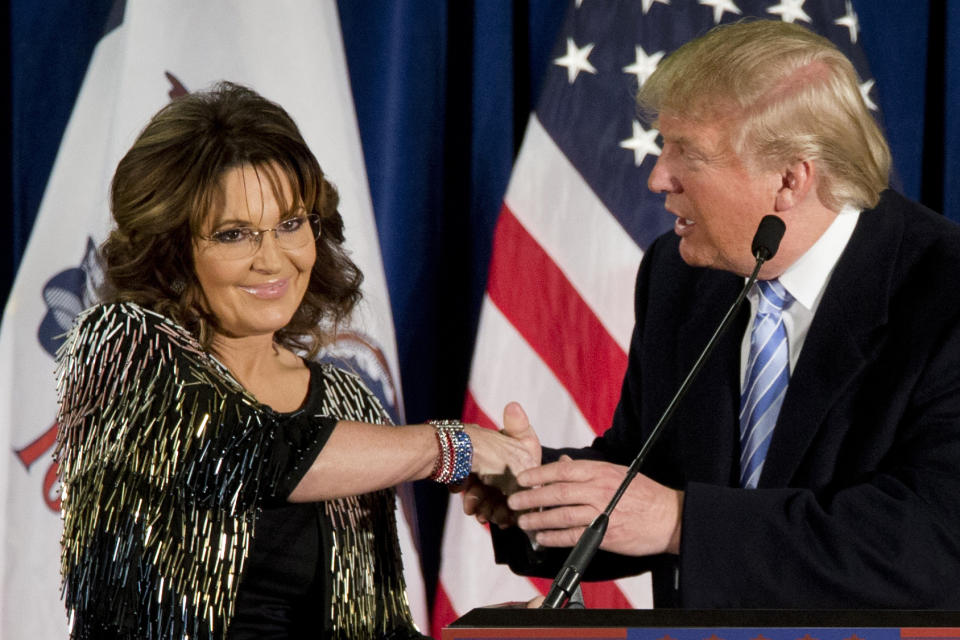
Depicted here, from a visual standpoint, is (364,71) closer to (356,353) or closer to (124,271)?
(356,353)

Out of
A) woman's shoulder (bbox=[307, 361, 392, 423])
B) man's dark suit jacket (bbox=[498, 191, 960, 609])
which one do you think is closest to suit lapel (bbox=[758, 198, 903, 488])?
man's dark suit jacket (bbox=[498, 191, 960, 609])

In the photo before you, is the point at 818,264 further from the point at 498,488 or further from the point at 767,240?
the point at 498,488

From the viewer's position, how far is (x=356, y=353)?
2.59m

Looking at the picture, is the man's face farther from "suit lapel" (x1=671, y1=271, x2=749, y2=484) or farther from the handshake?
the handshake

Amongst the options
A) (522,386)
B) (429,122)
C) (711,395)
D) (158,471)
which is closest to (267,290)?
(158,471)

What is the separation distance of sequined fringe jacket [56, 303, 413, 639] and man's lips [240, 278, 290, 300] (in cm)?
12

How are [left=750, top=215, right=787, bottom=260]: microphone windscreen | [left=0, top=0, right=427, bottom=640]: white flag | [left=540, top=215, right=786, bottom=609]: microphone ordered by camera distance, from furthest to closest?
1. [left=0, top=0, right=427, bottom=640]: white flag
2. [left=750, top=215, right=787, bottom=260]: microphone windscreen
3. [left=540, top=215, right=786, bottom=609]: microphone

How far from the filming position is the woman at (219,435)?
1.59 meters

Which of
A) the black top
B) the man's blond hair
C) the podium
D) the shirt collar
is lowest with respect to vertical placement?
the podium

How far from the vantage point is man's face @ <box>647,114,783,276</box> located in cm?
180

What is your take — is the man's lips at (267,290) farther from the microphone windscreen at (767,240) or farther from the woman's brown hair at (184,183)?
the microphone windscreen at (767,240)

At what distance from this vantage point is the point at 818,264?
1.77m

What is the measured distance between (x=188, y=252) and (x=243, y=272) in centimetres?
9

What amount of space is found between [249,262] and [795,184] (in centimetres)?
82
